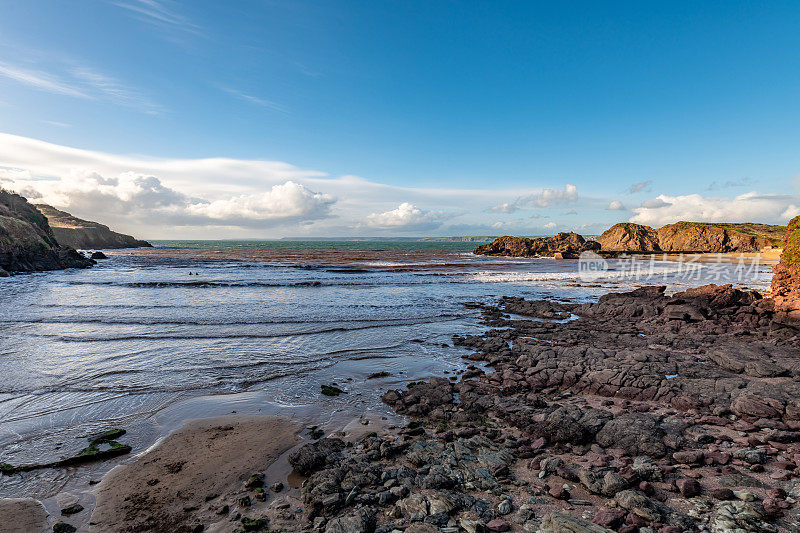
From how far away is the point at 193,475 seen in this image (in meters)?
6.63

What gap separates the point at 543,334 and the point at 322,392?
11.7 m

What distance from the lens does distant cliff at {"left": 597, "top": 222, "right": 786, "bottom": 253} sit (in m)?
106

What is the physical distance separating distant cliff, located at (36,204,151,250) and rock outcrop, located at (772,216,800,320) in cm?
13880

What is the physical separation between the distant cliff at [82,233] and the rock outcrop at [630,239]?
173m

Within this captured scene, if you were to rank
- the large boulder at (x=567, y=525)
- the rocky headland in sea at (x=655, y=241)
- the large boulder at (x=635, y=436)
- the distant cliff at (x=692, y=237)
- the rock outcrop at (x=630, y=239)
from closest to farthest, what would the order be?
1. the large boulder at (x=567, y=525)
2. the large boulder at (x=635, y=436)
3. the rocky headland in sea at (x=655, y=241)
4. the distant cliff at (x=692, y=237)
5. the rock outcrop at (x=630, y=239)

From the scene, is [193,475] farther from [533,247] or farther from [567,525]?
[533,247]

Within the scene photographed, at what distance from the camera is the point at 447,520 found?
5.14 meters

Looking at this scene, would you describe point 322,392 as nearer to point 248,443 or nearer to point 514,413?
point 248,443

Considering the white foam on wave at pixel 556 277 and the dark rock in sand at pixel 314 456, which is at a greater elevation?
the white foam on wave at pixel 556 277

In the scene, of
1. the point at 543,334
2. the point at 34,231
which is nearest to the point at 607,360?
the point at 543,334


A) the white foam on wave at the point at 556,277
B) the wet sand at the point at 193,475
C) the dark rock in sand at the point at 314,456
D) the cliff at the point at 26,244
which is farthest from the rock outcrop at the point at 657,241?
the wet sand at the point at 193,475

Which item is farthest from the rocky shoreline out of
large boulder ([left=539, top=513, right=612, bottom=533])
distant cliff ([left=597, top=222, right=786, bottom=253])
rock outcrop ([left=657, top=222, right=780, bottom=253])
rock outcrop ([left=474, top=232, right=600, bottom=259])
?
distant cliff ([left=597, top=222, right=786, bottom=253])

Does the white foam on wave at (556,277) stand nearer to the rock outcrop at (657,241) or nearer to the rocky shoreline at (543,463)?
the rocky shoreline at (543,463)

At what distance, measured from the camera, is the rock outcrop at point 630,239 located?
12118cm
